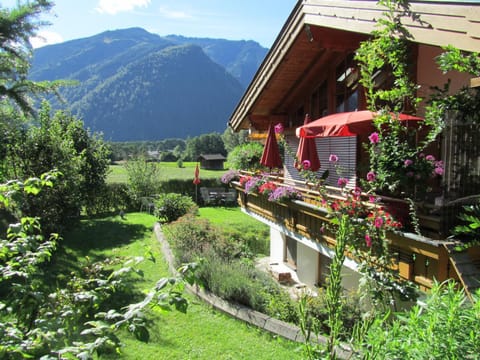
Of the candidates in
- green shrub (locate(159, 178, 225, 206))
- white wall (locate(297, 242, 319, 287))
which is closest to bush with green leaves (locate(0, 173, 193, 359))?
white wall (locate(297, 242, 319, 287))

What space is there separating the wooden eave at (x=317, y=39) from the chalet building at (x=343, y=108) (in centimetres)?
1

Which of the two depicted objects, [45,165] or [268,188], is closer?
[268,188]

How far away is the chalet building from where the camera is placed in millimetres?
4352

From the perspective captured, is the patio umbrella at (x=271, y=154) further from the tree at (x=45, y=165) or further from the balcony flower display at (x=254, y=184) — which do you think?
the tree at (x=45, y=165)

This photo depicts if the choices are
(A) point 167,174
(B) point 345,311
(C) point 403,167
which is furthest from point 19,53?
(A) point 167,174

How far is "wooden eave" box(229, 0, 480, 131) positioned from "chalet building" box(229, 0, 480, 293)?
14 mm

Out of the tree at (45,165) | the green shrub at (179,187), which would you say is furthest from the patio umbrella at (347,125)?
the green shrub at (179,187)

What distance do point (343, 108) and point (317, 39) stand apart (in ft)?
6.83

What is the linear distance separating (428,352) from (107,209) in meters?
25.3

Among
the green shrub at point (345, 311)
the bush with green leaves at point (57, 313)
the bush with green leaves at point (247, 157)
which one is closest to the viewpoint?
the bush with green leaves at point (57, 313)

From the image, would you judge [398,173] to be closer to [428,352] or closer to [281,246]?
[428,352]

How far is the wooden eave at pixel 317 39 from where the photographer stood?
4.19 metres

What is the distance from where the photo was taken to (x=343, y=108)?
8.95 metres

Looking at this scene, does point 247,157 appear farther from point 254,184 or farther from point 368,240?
point 368,240
